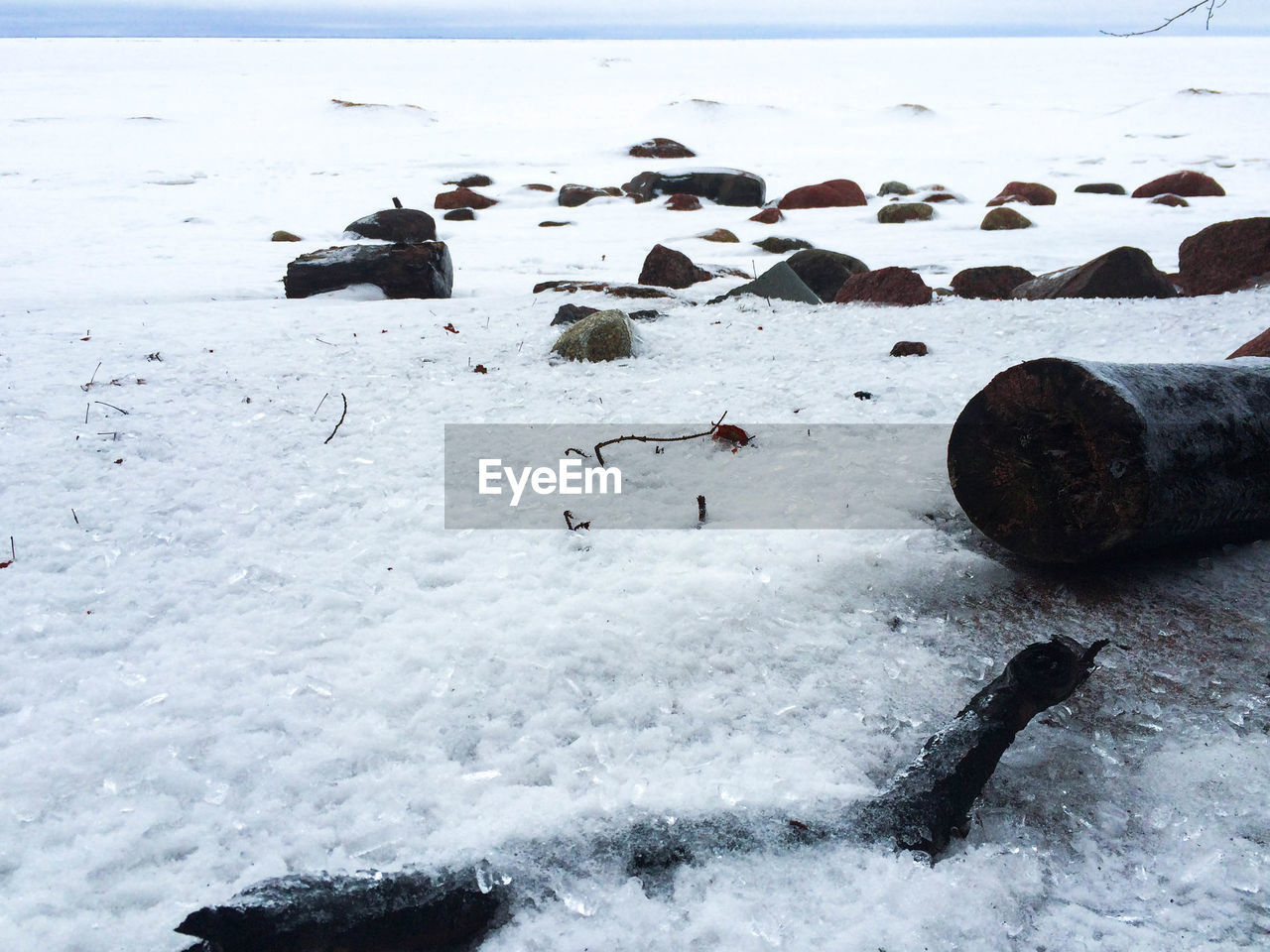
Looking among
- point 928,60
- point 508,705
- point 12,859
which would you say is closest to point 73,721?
point 12,859

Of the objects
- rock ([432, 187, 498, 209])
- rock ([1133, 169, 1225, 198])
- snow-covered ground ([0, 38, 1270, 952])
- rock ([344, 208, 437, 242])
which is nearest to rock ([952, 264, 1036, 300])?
snow-covered ground ([0, 38, 1270, 952])

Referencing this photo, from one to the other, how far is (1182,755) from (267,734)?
227 centimetres

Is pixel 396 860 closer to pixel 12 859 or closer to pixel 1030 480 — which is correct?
pixel 12 859

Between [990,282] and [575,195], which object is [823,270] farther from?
[575,195]

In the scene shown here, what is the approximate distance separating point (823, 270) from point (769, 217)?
505cm

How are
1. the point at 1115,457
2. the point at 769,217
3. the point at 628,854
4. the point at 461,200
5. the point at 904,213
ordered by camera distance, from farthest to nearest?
the point at 461,200, the point at 769,217, the point at 904,213, the point at 1115,457, the point at 628,854

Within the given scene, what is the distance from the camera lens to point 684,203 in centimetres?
1266

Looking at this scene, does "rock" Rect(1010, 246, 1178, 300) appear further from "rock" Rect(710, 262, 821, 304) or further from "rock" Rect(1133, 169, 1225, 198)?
"rock" Rect(1133, 169, 1225, 198)

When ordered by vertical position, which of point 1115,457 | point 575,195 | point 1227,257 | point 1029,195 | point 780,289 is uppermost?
point 1029,195

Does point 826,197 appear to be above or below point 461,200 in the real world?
above

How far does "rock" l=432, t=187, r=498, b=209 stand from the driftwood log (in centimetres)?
1275

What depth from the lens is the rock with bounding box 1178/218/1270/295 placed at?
5.36 m

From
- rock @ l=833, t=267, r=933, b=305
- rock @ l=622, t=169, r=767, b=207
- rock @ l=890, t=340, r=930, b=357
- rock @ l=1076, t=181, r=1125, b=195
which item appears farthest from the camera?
rock @ l=622, t=169, r=767, b=207

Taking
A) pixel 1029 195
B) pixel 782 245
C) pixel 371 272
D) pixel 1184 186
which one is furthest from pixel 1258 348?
pixel 1184 186
